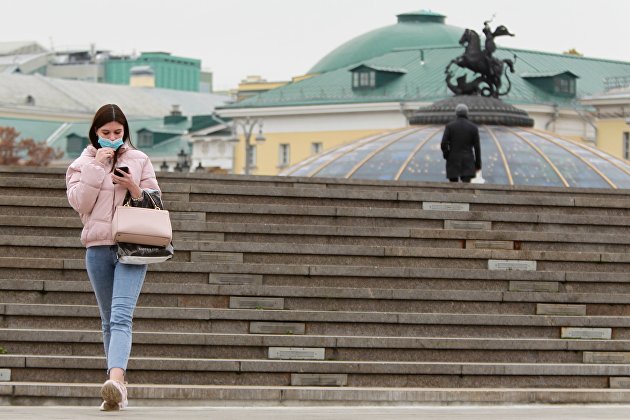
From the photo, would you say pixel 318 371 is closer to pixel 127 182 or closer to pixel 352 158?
pixel 127 182

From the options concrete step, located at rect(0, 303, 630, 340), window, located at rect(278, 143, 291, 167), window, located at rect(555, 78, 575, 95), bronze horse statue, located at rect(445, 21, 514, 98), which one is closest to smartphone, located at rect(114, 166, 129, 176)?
concrete step, located at rect(0, 303, 630, 340)

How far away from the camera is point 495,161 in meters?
44.5

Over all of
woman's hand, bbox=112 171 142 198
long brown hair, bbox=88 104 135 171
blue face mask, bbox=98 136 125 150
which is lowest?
woman's hand, bbox=112 171 142 198

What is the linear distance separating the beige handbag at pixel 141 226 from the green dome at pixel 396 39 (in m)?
95.1

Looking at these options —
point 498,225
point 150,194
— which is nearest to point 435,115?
point 498,225

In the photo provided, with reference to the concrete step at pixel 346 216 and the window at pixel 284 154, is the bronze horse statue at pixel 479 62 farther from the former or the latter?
the window at pixel 284 154

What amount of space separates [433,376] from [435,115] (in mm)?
31216

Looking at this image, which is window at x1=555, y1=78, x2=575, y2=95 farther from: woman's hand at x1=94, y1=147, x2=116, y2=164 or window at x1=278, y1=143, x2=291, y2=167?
woman's hand at x1=94, y1=147, x2=116, y2=164

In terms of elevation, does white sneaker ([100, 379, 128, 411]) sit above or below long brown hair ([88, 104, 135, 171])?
below

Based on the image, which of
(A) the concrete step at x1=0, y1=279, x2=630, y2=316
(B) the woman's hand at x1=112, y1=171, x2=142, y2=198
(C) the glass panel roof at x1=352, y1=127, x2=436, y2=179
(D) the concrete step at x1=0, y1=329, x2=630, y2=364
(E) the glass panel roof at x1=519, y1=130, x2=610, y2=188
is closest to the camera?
(B) the woman's hand at x1=112, y1=171, x2=142, y2=198

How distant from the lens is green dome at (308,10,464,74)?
110 metres

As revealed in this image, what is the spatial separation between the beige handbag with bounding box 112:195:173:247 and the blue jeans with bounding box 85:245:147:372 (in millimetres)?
179

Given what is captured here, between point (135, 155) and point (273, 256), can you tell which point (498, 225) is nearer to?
point (273, 256)

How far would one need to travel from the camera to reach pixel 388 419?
1384cm
